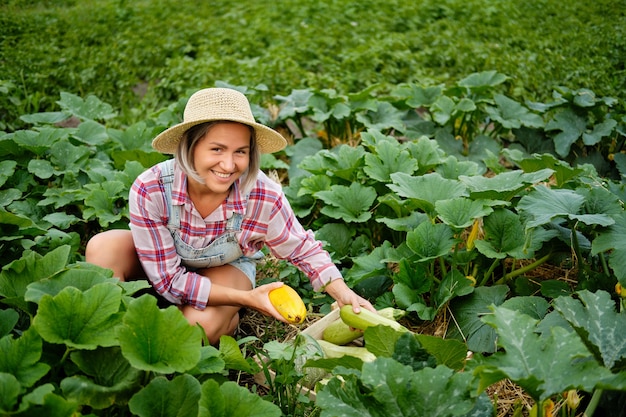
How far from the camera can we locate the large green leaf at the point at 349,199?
10.9ft

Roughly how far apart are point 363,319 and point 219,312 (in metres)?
0.66

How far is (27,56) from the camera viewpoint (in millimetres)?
5930

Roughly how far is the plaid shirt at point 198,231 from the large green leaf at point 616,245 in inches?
42.3

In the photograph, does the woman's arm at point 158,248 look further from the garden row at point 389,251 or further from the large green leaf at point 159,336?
the large green leaf at point 159,336

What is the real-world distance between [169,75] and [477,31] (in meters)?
3.38

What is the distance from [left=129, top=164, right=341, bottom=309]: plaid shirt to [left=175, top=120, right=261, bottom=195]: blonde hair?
5 centimetres

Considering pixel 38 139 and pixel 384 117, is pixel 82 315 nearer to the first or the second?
pixel 38 139

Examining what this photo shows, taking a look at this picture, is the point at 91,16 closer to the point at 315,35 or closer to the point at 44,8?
the point at 44,8

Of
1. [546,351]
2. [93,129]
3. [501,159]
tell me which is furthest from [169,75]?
[546,351]

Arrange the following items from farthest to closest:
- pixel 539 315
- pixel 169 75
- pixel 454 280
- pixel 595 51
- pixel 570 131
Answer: pixel 595 51, pixel 169 75, pixel 570 131, pixel 454 280, pixel 539 315

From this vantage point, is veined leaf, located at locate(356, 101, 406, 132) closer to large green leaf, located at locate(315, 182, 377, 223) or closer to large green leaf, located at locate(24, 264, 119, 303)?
large green leaf, located at locate(315, 182, 377, 223)

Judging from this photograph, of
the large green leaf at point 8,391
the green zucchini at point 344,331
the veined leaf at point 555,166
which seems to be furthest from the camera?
the veined leaf at point 555,166

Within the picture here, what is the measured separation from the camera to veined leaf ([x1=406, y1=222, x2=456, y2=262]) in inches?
108

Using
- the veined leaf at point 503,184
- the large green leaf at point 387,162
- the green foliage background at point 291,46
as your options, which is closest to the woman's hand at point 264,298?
the veined leaf at point 503,184
